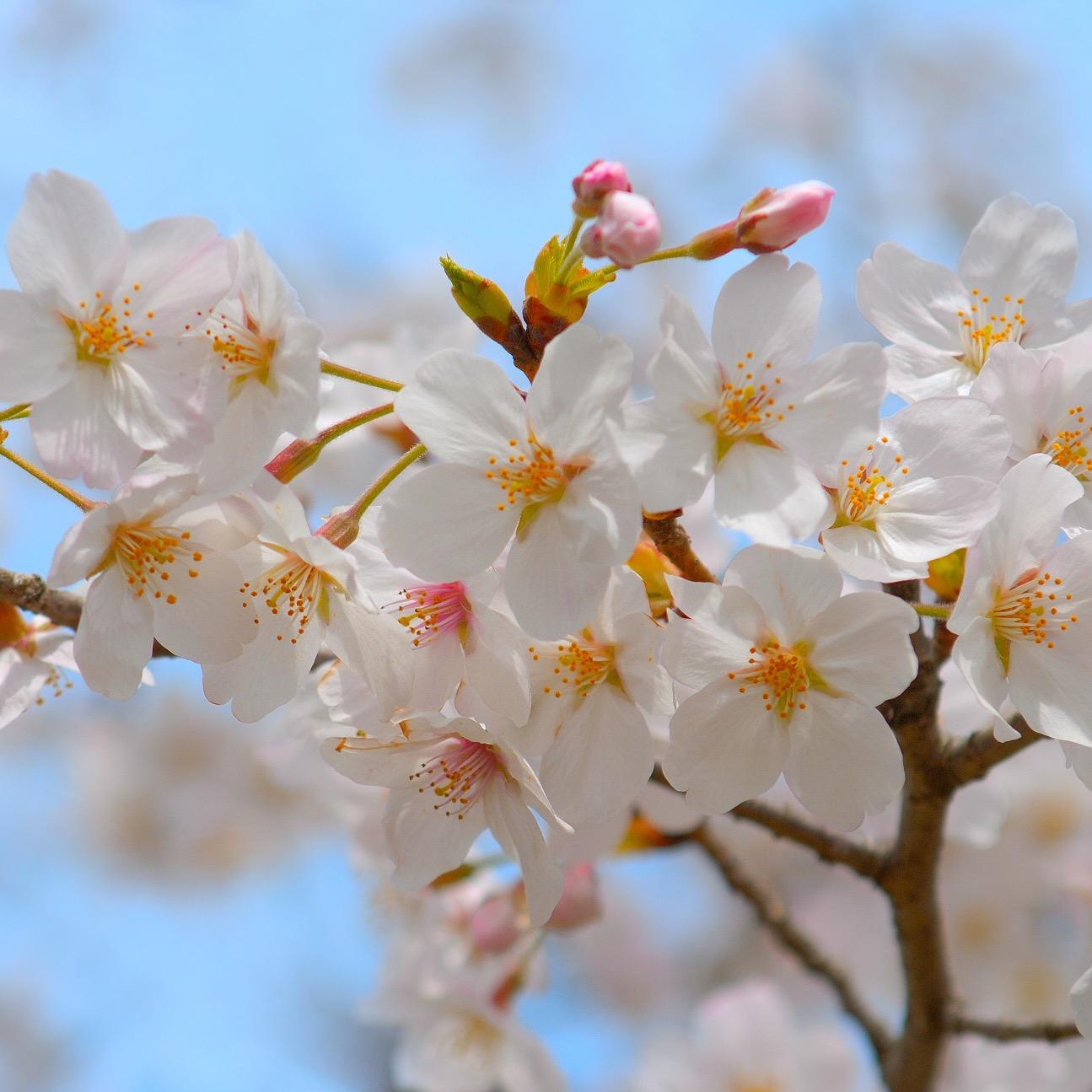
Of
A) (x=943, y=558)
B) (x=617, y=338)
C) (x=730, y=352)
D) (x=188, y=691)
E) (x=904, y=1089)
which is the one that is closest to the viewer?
(x=617, y=338)

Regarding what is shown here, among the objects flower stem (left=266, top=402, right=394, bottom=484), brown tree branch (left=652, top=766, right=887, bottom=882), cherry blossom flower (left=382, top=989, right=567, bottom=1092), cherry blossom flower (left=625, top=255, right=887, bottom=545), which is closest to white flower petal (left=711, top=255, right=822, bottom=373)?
cherry blossom flower (left=625, top=255, right=887, bottom=545)

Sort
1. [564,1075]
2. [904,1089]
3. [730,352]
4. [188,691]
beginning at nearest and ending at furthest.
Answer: [730,352], [904,1089], [564,1075], [188,691]

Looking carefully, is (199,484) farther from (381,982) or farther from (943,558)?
(381,982)

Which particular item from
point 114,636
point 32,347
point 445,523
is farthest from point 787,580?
point 32,347

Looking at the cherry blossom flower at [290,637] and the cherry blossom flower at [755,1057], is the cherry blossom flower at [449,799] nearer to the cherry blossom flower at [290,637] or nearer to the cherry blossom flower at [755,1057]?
the cherry blossom flower at [290,637]

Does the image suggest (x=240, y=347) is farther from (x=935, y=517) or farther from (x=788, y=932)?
(x=788, y=932)

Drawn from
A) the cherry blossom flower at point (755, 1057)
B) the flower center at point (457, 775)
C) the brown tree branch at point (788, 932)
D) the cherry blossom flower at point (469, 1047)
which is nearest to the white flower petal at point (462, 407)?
the flower center at point (457, 775)

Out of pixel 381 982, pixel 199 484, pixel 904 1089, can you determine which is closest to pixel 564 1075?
pixel 381 982

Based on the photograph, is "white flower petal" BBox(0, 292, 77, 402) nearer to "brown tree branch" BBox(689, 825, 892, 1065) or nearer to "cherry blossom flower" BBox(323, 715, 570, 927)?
"cherry blossom flower" BBox(323, 715, 570, 927)
